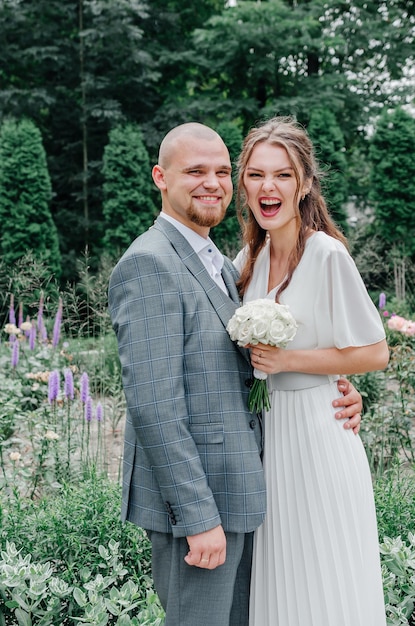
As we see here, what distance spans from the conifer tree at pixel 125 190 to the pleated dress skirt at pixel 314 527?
35.2 feet

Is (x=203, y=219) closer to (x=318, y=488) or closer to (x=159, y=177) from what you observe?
(x=159, y=177)

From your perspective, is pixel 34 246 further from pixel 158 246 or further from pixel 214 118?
pixel 158 246

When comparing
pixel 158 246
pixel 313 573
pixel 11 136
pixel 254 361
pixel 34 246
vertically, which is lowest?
pixel 313 573

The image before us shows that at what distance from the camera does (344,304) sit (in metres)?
2.22

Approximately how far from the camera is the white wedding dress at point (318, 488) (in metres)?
2.18

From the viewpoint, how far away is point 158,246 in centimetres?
209

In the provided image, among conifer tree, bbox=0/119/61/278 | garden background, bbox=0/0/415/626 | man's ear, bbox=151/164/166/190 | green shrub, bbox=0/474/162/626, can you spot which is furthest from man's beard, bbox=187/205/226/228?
conifer tree, bbox=0/119/61/278

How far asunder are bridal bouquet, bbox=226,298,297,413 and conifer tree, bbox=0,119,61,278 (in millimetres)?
10037

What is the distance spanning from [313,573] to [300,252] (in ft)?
3.59

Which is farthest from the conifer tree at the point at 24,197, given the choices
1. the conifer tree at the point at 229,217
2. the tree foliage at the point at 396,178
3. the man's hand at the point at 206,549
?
the man's hand at the point at 206,549

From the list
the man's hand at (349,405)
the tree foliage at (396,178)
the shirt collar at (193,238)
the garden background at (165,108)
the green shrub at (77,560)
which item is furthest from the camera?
the tree foliage at (396,178)

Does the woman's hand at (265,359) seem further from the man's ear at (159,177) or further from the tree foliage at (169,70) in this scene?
the tree foliage at (169,70)

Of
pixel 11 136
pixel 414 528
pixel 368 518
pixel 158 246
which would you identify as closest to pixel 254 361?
pixel 158 246

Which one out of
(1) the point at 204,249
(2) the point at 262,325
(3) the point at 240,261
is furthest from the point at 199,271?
(3) the point at 240,261
